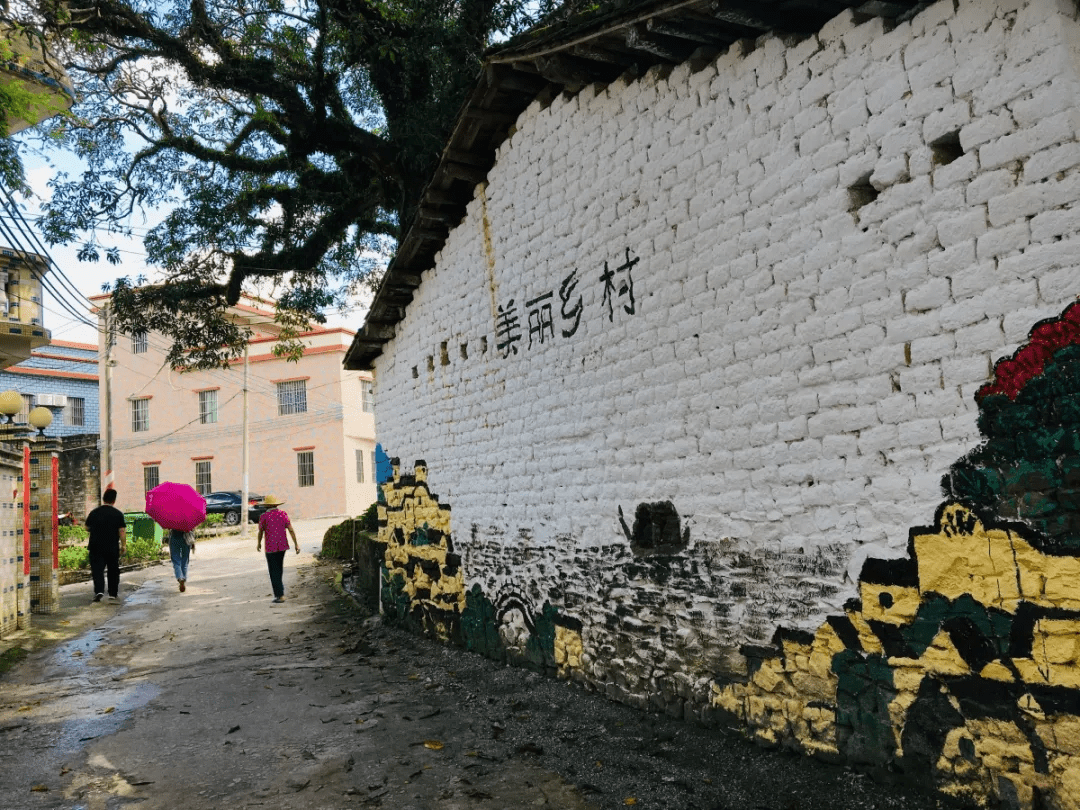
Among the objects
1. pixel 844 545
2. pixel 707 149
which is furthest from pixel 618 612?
pixel 707 149

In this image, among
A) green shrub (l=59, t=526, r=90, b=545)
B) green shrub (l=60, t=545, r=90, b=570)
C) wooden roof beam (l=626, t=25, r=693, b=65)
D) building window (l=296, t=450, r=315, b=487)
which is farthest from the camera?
building window (l=296, t=450, r=315, b=487)

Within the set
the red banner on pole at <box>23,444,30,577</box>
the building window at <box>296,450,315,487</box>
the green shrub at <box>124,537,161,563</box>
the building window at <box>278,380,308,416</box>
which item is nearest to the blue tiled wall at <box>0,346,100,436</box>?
the building window at <box>278,380,308,416</box>

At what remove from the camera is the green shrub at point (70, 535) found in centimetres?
2114

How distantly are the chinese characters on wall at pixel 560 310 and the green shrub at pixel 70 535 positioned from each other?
18.7 meters

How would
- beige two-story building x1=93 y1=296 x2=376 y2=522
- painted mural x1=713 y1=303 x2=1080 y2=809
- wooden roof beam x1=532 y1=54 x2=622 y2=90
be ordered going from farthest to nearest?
beige two-story building x1=93 y1=296 x2=376 y2=522 → wooden roof beam x1=532 y1=54 x2=622 y2=90 → painted mural x1=713 y1=303 x2=1080 y2=809

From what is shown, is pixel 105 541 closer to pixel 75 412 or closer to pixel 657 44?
pixel 657 44

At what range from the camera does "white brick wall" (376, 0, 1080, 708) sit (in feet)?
11.3

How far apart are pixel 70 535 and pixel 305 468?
11228mm

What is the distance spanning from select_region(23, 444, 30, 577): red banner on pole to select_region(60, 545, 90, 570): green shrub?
236 inches

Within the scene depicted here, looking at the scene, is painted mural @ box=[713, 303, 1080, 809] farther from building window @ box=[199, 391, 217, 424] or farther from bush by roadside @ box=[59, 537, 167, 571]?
building window @ box=[199, 391, 217, 424]

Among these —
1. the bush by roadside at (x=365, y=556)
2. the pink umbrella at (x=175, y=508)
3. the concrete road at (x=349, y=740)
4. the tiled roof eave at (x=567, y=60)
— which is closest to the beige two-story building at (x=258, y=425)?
the bush by roadside at (x=365, y=556)

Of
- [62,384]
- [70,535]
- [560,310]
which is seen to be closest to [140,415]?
[62,384]

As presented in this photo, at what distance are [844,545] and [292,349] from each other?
1463 centimetres

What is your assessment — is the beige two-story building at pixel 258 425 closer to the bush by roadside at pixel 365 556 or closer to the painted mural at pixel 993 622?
the bush by roadside at pixel 365 556
